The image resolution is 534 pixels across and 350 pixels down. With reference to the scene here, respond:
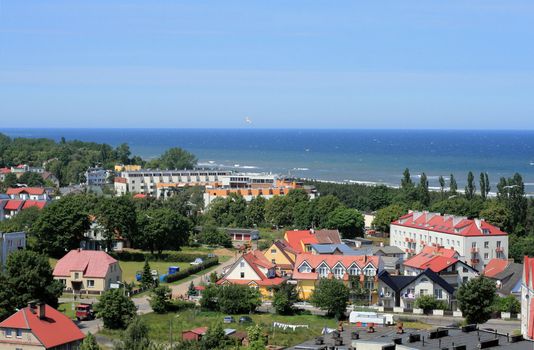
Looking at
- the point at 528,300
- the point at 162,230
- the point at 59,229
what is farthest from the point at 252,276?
the point at 528,300

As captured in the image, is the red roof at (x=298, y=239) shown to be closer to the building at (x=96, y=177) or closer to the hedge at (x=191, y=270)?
the hedge at (x=191, y=270)

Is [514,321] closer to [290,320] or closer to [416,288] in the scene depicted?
[416,288]

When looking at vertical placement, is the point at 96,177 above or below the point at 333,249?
above

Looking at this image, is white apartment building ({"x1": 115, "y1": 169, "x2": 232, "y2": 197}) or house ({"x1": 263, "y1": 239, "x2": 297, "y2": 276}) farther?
white apartment building ({"x1": 115, "y1": 169, "x2": 232, "y2": 197})

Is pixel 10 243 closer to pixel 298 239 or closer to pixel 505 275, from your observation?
pixel 298 239

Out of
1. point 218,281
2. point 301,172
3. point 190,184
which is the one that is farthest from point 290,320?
point 301,172

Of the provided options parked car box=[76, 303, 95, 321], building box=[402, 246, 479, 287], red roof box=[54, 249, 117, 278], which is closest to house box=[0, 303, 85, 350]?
parked car box=[76, 303, 95, 321]

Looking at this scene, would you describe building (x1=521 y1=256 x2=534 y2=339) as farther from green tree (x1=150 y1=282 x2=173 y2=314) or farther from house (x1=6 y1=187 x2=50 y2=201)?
house (x1=6 y1=187 x2=50 y2=201)
